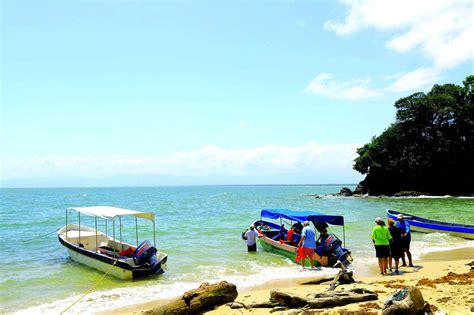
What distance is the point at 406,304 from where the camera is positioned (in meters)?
6.73

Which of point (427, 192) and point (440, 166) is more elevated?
point (440, 166)

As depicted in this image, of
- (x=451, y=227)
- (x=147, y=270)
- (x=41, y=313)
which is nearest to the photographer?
(x=41, y=313)

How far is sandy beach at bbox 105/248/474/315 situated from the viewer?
7.82m

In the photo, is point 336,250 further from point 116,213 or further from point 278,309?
point 116,213

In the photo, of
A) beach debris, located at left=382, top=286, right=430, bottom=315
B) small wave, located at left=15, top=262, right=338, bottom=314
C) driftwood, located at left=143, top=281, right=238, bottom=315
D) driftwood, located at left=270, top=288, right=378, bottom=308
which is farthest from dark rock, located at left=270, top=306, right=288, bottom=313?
small wave, located at left=15, top=262, right=338, bottom=314

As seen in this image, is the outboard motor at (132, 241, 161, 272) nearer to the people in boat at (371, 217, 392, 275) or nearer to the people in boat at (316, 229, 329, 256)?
the people in boat at (316, 229, 329, 256)

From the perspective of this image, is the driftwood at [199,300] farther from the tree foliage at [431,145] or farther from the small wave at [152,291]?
the tree foliage at [431,145]

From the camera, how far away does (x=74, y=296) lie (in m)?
11.6

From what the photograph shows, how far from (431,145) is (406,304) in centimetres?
6825

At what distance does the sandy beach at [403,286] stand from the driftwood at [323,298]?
5.8 inches

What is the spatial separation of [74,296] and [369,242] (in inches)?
580

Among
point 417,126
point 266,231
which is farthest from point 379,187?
point 266,231

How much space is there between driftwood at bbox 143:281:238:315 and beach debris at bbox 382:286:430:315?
11.5ft

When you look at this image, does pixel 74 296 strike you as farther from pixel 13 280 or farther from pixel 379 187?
pixel 379 187
